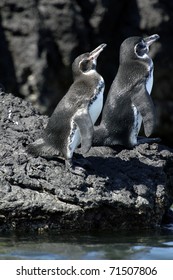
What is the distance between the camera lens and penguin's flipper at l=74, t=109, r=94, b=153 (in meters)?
9.04

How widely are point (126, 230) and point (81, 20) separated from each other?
5.62 meters

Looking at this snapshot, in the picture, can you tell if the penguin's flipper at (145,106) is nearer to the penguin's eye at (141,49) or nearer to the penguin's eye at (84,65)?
the penguin's eye at (141,49)

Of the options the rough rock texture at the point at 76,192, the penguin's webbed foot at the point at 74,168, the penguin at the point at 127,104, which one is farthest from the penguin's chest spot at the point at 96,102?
the penguin at the point at 127,104

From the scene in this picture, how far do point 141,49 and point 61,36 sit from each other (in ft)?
12.0

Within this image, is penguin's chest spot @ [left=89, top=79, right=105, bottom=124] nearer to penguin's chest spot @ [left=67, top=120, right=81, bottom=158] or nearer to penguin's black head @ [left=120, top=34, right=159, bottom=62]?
penguin's chest spot @ [left=67, top=120, right=81, bottom=158]

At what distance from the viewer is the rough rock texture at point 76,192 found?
887 cm

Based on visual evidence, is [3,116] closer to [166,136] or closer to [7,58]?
[7,58]

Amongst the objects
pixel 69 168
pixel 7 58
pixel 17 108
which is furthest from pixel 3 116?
pixel 7 58

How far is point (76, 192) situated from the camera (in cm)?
894

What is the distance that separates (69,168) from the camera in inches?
357

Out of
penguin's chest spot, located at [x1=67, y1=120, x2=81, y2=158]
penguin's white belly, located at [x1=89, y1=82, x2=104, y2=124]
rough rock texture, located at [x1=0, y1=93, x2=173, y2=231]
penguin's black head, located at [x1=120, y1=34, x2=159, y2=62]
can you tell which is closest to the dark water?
rough rock texture, located at [x1=0, y1=93, x2=173, y2=231]

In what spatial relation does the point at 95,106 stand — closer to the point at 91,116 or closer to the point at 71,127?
the point at 91,116

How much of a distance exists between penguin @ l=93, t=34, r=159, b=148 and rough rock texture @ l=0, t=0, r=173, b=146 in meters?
3.54

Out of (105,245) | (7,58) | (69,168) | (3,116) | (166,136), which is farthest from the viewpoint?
(166,136)
